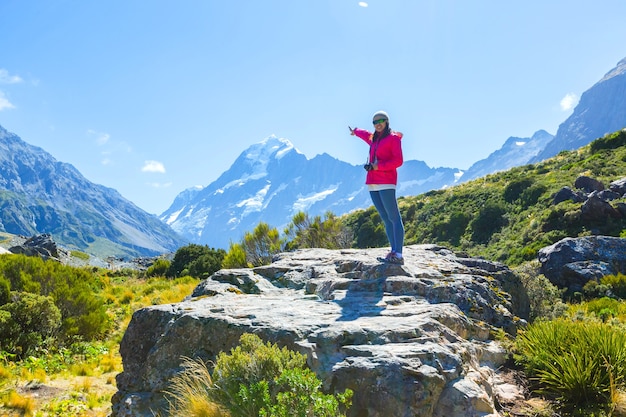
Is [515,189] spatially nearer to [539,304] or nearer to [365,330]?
[539,304]

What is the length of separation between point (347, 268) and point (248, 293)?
192 cm

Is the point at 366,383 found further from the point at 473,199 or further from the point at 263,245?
the point at 473,199

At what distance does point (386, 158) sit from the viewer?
7523mm

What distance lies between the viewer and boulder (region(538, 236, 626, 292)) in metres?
15.2

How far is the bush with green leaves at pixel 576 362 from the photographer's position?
4367 mm

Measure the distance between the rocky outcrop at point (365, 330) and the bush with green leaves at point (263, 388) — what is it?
1.68ft

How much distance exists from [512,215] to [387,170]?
28.9 m

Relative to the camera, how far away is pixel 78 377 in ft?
26.8

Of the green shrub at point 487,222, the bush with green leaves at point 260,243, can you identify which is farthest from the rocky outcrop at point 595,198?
the bush with green leaves at point 260,243

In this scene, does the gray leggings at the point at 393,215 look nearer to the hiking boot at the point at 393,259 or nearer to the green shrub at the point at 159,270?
the hiking boot at the point at 393,259

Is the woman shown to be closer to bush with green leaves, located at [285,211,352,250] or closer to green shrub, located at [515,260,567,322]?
green shrub, located at [515,260,567,322]

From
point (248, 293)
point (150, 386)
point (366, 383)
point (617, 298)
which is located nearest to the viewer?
point (366, 383)

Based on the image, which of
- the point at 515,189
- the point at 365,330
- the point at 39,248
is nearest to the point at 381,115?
the point at 365,330

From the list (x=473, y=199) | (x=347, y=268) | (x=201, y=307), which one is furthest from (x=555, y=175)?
(x=201, y=307)
